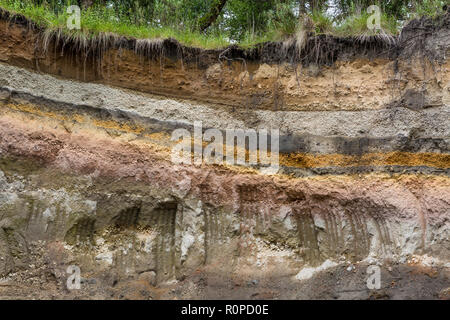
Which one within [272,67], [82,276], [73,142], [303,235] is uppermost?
[272,67]

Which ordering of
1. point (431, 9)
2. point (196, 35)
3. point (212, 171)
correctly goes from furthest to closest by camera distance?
point (196, 35)
point (431, 9)
point (212, 171)

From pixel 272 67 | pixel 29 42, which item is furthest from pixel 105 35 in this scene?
pixel 272 67

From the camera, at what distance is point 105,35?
5160 millimetres

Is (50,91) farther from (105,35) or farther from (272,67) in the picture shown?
(272,67)

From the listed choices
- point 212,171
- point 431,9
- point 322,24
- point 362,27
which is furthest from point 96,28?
point 431,9

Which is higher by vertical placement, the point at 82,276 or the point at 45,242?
the point at 45,242

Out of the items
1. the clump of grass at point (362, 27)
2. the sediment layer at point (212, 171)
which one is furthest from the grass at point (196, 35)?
the sediment layer at point (212, 171)

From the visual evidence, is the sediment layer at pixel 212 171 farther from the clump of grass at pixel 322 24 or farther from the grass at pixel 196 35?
the clump of grass at pixel 322 24

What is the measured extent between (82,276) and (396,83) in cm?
416

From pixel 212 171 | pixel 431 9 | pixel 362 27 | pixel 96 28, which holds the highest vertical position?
pixel 431 9

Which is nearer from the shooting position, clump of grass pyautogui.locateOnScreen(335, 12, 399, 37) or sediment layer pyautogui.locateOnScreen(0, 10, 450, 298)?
sediment layer pyautogui.locateOnScreen(0, 10, 450, 298)

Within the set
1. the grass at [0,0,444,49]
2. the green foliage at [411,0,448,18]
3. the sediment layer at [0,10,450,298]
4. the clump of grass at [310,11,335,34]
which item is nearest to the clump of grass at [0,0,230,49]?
the grass at [0,0,444,49]

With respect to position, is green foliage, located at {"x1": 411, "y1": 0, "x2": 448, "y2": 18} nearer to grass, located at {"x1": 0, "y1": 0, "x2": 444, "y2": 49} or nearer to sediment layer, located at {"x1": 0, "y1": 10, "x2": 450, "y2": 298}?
grass, located at {"x1": 0, "y1": 0, "x2": 444, "y2": 49}

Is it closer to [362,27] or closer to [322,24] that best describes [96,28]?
[322,24]
